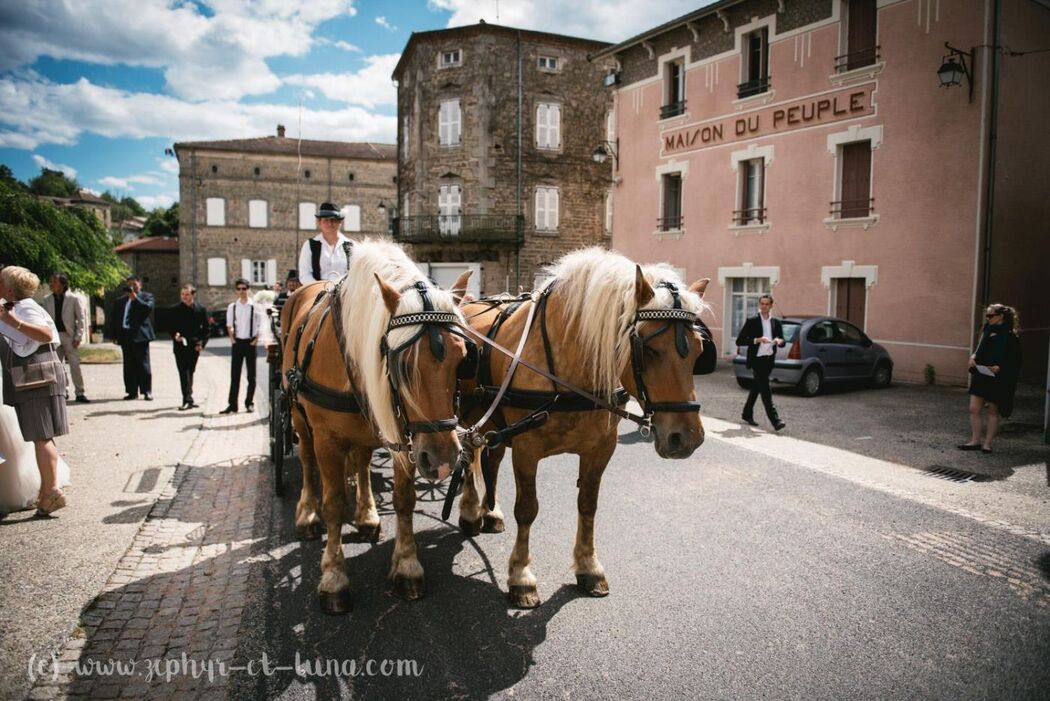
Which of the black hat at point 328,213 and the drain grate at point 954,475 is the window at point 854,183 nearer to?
the drain grate at point 954,475

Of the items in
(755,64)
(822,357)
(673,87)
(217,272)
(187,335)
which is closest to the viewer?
(187,335)

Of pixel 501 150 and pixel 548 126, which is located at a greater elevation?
pixel 548 126

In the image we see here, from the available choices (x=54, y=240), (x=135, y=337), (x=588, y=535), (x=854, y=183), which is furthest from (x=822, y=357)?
(x=54, y=240)

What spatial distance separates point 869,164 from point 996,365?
8597mm

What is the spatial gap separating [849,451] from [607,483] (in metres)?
3.70

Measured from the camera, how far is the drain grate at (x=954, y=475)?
6.54 metres

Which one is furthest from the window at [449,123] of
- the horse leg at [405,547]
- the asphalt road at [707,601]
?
the horse leg at [405,547]

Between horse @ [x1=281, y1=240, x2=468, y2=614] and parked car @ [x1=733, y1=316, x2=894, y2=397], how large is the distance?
931cm

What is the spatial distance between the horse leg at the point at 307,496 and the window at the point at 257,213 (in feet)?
134

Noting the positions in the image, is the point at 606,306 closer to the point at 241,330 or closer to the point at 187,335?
the point at 241,330

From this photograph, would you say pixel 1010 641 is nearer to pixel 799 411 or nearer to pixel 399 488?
pixel 399 488

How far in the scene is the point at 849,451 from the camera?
7816mm

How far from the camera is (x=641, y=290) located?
3389 mm

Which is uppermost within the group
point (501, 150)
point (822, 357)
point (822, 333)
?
point (501, 150)
